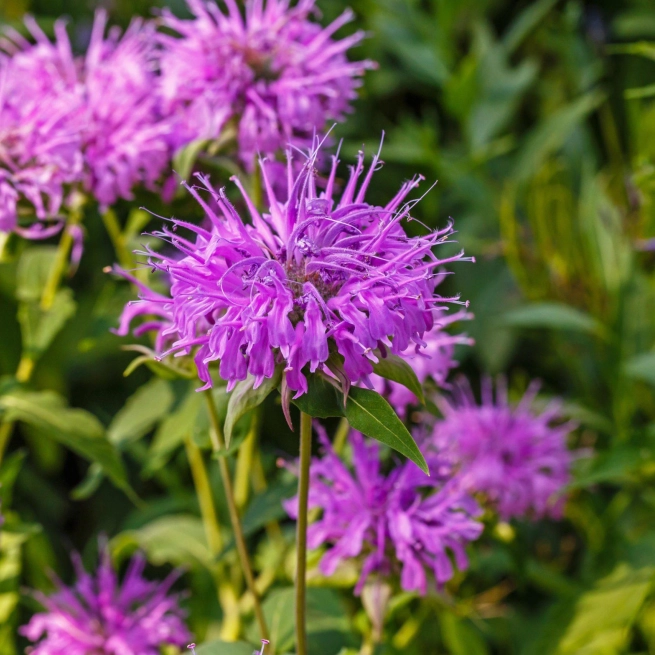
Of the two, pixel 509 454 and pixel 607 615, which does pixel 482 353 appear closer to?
pixel 509 454

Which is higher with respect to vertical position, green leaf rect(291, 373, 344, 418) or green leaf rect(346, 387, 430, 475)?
green leaf rect(291, 373, 344, 418)

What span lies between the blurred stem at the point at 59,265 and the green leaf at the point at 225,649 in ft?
1.52

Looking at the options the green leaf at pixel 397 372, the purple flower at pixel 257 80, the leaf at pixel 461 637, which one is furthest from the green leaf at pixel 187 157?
the leaf at pixel 461 637

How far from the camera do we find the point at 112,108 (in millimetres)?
960

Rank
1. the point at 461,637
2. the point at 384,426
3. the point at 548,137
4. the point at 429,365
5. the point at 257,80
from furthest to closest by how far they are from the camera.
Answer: the point at 548,137
the point at 461,637
the point at 257,80
the point at 429,365
the point at 384,426

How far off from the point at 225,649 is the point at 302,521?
0.17 meters

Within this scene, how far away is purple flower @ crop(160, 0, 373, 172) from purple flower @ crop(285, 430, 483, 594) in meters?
0.33

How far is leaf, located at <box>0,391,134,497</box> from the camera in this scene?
82cm

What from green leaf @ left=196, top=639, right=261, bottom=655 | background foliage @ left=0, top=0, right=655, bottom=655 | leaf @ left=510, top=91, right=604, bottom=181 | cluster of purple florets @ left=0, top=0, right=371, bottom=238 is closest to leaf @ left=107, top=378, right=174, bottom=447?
background foliage @ left=0, top=0, right=655, bottom=655

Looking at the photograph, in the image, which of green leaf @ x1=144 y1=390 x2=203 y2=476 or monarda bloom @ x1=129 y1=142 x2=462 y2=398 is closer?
monarda bloom @ x1=129 y1=142 x2=462 y2=398

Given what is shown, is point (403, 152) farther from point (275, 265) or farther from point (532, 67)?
point (275, 265)

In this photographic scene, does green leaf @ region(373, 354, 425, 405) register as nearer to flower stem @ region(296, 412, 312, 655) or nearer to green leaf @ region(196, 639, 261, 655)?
flower stem @ region(296, 412, 312, 655)

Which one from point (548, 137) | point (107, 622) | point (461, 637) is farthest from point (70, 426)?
point (548, 137)

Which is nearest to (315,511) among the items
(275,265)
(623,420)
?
(275,265)
